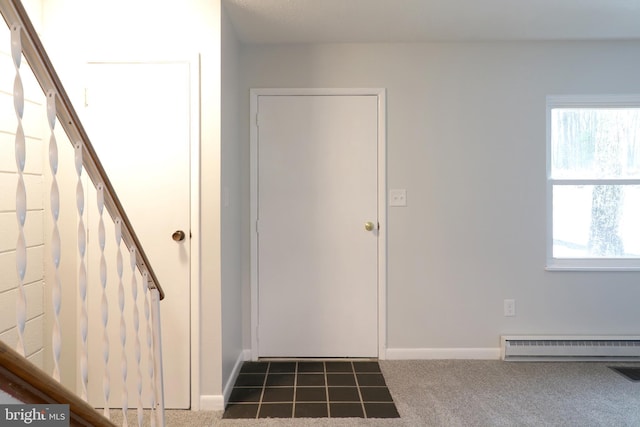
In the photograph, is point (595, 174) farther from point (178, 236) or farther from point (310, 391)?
point (178, 236)

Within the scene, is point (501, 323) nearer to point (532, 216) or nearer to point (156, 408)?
point (532, 216)

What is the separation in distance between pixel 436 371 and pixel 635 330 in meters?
1.60

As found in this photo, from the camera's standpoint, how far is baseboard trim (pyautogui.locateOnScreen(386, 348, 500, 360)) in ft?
10.8

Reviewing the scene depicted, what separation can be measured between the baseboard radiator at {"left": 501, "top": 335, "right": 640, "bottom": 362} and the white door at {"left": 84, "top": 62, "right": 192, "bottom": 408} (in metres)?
2.35

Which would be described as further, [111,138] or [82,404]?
[111,138]

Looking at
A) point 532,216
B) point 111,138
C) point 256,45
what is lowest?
point 532,216

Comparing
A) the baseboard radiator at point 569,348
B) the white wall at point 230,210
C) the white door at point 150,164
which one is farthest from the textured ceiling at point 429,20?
the baseboard radiator at point 569,348

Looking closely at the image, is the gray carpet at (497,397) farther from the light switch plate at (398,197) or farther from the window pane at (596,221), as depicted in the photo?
the light switch plate at (398,197)

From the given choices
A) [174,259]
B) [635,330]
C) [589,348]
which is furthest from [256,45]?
[635,330]

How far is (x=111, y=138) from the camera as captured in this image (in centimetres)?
250

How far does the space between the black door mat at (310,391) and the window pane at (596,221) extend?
1781mm

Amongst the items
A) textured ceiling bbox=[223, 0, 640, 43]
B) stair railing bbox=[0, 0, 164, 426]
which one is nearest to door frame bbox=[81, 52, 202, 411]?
textured ceiling bbox=[223, 0, 640, 43]

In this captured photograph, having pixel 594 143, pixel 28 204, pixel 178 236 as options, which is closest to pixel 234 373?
pixel 178 236

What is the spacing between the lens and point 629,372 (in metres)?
3.05
